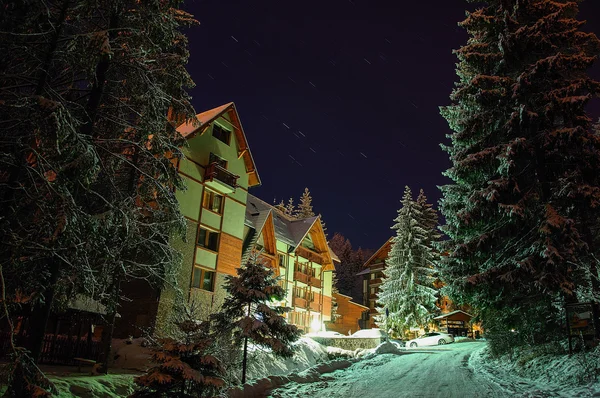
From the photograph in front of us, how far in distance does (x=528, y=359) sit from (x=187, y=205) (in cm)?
1757

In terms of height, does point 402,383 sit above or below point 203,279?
below

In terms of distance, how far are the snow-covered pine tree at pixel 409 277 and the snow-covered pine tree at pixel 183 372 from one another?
3054cm

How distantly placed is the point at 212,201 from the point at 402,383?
1550 cm

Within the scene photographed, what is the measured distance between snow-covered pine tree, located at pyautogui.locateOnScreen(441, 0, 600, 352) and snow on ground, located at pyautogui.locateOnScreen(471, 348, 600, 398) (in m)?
1.33

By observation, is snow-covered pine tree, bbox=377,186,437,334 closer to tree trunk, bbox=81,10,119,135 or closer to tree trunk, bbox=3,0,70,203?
tree trunk, bbox=81,10,119,135

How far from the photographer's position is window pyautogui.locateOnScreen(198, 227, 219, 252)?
76.7 feet

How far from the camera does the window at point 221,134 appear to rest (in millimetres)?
25656

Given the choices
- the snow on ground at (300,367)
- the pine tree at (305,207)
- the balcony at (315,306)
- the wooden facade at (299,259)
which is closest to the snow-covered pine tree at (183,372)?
the snow on ground at (300,367)

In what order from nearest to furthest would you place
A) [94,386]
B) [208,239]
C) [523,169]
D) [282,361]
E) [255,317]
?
[94,386], [255,317], [523,169], [282,361], [208,239]

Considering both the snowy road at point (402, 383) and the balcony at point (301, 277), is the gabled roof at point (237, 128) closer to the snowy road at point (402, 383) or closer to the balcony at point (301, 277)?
the balcony at point (301, 277)

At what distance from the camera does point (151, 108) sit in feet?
33.9

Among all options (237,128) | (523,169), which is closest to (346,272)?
(237,128)

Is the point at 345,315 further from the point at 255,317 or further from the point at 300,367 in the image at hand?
the point at 255,317

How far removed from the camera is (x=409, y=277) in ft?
126
